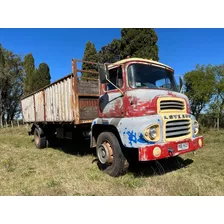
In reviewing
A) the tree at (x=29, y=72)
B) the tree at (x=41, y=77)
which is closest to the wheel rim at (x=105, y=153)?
the tree at (x=41, y=77)

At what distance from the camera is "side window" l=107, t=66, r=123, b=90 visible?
445cm

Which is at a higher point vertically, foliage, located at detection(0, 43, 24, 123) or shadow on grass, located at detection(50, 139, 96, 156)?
foliage, located at detection(0, 43, 24, 123)

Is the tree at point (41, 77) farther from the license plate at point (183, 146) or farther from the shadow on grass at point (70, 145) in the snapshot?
the license plate at point (183, 146)

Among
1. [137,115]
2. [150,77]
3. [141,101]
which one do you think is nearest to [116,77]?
[150,77]

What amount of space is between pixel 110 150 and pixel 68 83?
2.62 meters

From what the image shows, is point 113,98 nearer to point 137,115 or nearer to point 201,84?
point 137,115

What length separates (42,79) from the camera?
25.0m

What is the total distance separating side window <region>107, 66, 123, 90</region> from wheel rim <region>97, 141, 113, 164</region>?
138 cm

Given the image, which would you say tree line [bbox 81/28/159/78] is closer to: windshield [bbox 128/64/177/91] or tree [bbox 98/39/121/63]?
tree [bbox 98/39/121/63]

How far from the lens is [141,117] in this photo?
386 centimetres

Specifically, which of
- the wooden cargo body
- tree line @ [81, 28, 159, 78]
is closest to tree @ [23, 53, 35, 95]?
tree line @ [81, 28, 159, 78]

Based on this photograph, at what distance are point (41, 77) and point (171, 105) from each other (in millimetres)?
23668

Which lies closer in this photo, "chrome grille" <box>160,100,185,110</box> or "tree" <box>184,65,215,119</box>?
"chrome grille" <box>160,100,185,110</box>

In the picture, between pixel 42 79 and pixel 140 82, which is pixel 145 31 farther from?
pixel 42 79
